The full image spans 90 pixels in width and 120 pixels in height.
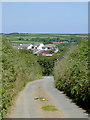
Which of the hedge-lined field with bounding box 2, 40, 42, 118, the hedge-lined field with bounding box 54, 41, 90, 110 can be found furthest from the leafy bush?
the hedge-lined field with bounding box 54, 41, 90, 110

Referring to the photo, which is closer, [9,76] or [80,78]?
[9,76]

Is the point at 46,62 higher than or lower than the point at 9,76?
higher

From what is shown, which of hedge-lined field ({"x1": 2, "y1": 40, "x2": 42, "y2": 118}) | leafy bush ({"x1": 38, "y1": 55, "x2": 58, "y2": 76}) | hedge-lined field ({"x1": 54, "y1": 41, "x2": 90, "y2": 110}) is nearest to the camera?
hedge-lined field ({"x1": 2, "y1": 40, "x2": 42, "y2": 118})

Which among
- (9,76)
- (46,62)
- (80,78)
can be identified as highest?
(46,62)

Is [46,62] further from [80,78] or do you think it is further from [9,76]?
[9,76]

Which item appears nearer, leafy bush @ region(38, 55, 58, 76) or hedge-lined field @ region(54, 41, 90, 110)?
hedge-lined field @ region(54, 41, 90, 110)

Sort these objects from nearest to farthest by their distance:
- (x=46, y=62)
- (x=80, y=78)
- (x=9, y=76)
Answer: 1. (x=9, y=76)
2. (x=80, y=78)
3. (x=46, y=62)

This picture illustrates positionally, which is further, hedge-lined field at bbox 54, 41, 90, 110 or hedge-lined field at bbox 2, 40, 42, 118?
hedge-lined field at bbox 54, 41, 90, 110

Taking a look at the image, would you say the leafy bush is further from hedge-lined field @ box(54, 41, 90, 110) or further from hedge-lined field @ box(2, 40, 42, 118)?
hedge-lined field @ box(54, 41, 90, 110)

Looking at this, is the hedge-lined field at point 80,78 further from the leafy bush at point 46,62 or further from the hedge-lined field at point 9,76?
the leafy bush at point 46,62

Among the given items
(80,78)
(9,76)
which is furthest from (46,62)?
(9,76)

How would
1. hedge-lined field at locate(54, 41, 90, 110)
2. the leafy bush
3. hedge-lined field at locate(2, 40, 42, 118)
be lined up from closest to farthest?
hedge-lined field at locate(2, 40, 42, 118) → hedge-lined field at locate(54, 41, 90, 110) → the leafy bush

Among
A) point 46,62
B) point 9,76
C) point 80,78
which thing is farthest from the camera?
point 46,62
